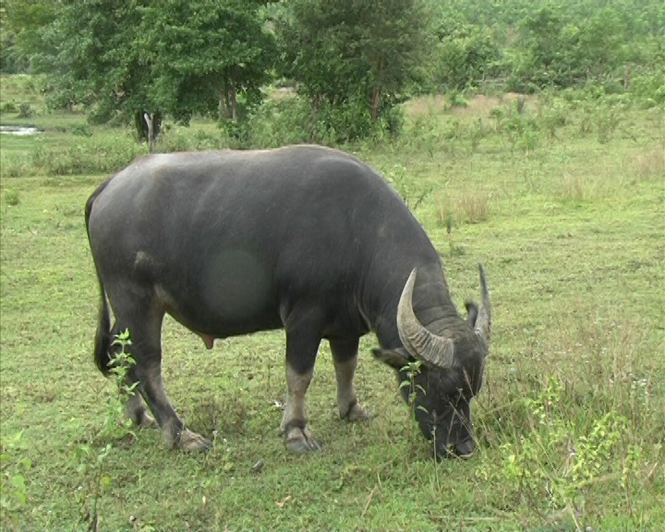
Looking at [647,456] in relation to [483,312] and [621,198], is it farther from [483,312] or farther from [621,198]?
[621,198]

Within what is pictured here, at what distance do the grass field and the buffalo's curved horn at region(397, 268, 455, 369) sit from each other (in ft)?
1.40

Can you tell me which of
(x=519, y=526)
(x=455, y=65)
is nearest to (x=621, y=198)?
(x=519, y=526)

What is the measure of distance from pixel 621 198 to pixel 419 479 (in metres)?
6.94

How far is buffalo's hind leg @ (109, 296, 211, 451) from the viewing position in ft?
14.9

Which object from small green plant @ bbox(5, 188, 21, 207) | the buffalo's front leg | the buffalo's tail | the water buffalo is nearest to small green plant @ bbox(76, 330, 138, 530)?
the buffalo's tail

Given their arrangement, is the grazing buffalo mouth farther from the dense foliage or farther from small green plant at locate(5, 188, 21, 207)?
the dense foliage

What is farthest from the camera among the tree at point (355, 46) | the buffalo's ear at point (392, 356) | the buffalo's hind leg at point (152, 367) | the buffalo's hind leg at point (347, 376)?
the tree at point (355, 46)

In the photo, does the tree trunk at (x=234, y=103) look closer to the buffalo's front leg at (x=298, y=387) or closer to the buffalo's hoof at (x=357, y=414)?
the buffalo's hoof at (x=357, y=414)

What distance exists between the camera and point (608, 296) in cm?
662

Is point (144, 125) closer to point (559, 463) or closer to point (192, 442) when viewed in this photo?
point (192, 442)

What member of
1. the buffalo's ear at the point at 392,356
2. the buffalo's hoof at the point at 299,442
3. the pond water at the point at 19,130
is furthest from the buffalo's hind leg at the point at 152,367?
the pond water at the point at 19,130

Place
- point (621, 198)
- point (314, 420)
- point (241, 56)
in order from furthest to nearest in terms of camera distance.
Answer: point (241, 56) → point (621, 198) → point (314, 420)

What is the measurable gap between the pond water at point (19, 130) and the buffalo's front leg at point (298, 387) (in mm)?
19499

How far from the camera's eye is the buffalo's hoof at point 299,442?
443cm
